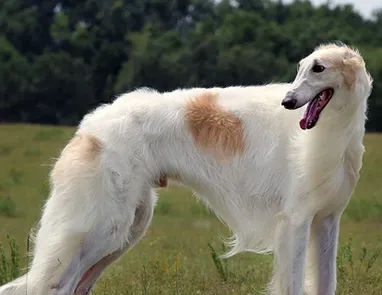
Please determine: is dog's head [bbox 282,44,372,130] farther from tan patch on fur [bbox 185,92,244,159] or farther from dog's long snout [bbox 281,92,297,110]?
tan patch on fur [bbox 185,92,244,159]

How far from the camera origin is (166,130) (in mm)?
7574

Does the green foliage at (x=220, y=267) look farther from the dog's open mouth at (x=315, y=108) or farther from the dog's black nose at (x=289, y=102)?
the dog's black nose at (x=289, y=102)

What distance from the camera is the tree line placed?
4834cm

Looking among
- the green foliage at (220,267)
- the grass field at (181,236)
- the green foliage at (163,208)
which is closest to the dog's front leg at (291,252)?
the grass field at (181,236)

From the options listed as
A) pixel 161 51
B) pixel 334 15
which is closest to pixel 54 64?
pixel 161 51

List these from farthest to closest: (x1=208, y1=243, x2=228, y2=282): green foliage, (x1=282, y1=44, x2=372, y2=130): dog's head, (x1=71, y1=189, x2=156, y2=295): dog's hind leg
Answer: (x1=208, y1=243, x2=228, y2=282): green foliage
(x1=71, y1=189, x2=156, y2=295): dog's hind leg
(x1=282, y1=44, x2=372, y2=130): dog's head

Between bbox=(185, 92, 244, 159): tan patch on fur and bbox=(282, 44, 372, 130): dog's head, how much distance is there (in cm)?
72

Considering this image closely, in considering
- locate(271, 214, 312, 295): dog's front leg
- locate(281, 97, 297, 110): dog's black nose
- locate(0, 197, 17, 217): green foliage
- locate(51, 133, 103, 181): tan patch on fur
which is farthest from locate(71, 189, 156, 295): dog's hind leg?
locate(0, 197, 17, 217): green foliage

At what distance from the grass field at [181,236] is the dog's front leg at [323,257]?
1065 millimetres

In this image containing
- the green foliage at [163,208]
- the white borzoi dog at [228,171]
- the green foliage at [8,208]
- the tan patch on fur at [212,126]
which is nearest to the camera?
the white borzoi dog at [228,171]

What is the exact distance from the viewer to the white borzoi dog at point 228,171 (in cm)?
730

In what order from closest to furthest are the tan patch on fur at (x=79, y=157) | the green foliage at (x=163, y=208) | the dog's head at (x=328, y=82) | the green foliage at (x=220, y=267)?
the dog's head at (x=328, y=82), the tan patch on fur at (x=79, y=157), the green foliage at (x=220, y=267), the green foliage at (x=163, y=208)

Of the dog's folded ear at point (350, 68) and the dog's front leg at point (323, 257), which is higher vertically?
the dog's folded ear at point (350, 68)

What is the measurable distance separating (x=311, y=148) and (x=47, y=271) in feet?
7.46
